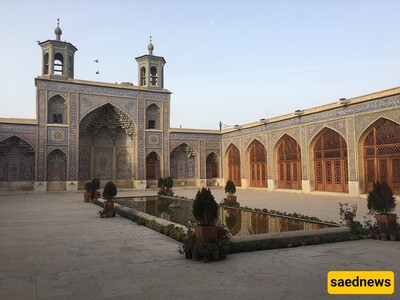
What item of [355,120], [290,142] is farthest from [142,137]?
[355,120]

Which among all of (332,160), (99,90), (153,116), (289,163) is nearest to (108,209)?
(332,160)

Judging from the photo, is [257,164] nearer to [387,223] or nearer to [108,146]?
[108,146]

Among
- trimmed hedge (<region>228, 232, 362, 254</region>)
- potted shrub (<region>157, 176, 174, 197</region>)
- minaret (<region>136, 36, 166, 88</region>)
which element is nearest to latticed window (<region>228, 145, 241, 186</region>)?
minaret (<region>136, 36, 166, 88</region>)

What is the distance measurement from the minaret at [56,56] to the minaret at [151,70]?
15.9 ft

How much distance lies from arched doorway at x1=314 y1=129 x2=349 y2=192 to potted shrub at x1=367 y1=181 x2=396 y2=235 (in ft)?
32.0

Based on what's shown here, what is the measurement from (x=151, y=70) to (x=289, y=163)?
38.8ft

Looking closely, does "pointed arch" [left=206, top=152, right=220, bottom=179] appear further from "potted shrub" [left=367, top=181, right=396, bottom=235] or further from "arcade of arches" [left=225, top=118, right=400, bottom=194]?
"potted shrub" [left=367, top=181, right=396, bottom=235]

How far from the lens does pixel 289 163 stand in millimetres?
18844

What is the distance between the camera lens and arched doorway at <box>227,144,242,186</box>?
23.8 meters

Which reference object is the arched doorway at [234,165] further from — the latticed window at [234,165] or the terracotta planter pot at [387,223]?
the terracotta planter pot at [387,223]

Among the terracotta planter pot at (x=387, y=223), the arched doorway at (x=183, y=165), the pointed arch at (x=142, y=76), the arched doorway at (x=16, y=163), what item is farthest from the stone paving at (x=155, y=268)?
the pointed arch at (x=142, y=76)

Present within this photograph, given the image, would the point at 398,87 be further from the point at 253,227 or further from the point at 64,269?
the point at 64,269

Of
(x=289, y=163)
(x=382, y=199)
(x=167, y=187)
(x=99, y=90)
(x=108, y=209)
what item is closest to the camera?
(x=382, y=199)

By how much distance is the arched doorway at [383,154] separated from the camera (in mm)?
13298
